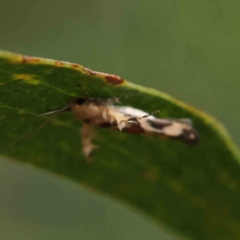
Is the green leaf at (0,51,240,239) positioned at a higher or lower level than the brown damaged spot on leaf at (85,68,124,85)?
lower

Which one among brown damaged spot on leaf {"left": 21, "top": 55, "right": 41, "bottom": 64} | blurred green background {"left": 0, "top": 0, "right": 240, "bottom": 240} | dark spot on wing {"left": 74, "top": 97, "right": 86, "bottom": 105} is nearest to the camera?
brown damaged spot on leaf {"left": 21, "top": 55, "right": 41, "bottom": 64}

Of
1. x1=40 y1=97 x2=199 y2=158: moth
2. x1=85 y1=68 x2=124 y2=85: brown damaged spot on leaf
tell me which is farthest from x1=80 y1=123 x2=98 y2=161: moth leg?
Result: x1=85 y1=68 x2=124 y2=85: brown damaged spot on leaf

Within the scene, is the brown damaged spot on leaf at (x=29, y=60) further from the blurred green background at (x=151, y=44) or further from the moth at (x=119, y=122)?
the blurred green background at (x=151, y=44)

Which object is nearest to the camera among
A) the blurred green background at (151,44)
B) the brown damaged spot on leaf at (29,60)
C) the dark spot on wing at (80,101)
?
the brown damaged spot on leaf at (29,60)

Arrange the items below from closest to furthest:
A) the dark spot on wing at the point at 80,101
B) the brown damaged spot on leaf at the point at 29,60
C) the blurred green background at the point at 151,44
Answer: the brown damaged spot on leaf at the point at 29,60 → the dark spot on wing at the point at 80,101 → the blurred green background at the point at 151,44

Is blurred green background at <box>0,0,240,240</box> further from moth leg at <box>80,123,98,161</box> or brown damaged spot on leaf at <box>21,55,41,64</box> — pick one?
brown damaged spot on leaf at <box>21,55,41,64</box>

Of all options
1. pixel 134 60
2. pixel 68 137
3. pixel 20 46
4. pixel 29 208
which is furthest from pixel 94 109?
pixel 20 46

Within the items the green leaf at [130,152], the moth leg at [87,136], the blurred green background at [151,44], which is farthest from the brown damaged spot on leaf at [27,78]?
the blurred green background at [151,44]
